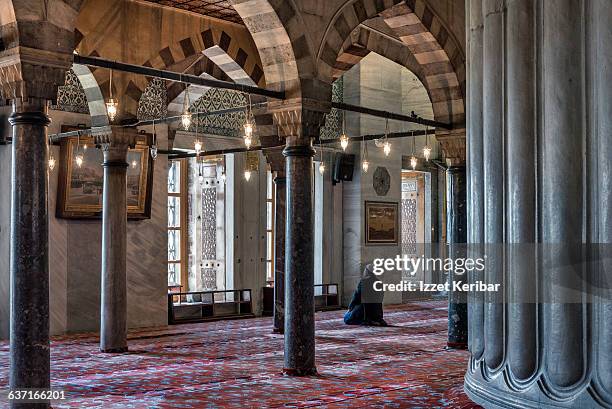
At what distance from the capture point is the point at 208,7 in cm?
1184

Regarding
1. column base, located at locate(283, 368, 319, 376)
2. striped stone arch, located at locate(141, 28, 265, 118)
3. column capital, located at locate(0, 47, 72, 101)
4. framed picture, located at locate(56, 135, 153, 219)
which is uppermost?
striped stone arch, located at locate(141, 28, 265, 118)

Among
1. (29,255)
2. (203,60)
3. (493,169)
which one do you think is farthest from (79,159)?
(493,169)

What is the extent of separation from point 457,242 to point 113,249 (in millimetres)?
4193

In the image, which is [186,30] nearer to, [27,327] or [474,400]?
[27,327]

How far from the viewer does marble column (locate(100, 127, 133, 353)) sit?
10.5 meters

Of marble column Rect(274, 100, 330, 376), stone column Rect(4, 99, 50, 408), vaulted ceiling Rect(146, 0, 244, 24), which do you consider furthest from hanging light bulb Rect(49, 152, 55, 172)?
stone column Rect(4, 99, 50, 408)

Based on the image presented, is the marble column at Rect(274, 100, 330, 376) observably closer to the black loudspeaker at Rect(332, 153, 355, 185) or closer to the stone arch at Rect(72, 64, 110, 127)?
the stone arch at Rect(72, 64, 110, 127)

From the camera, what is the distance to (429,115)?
19.8 meters

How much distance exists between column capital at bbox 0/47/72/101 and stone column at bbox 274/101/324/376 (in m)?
2.68

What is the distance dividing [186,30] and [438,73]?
138 inches

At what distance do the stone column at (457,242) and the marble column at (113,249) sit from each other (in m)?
4.02

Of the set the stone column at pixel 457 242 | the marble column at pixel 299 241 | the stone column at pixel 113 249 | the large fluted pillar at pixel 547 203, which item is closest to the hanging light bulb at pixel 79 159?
the stone column at pixel 113 249

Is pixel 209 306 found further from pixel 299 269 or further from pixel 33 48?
pixel 33 48

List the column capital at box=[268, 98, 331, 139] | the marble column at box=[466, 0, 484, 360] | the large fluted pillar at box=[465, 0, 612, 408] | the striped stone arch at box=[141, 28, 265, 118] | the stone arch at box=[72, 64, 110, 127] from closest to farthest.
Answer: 1. the large fluted pillar at box=[465, 0, 612, 408]
2. the marble column at box=[466, 0, 484, 360]
3. the column capital at box=[268, 98, 331, 139]
4. the stone arch at box=[72, 64, 110, 127]
5. the striped stone arch at box=[141, 28, 265, 118]
